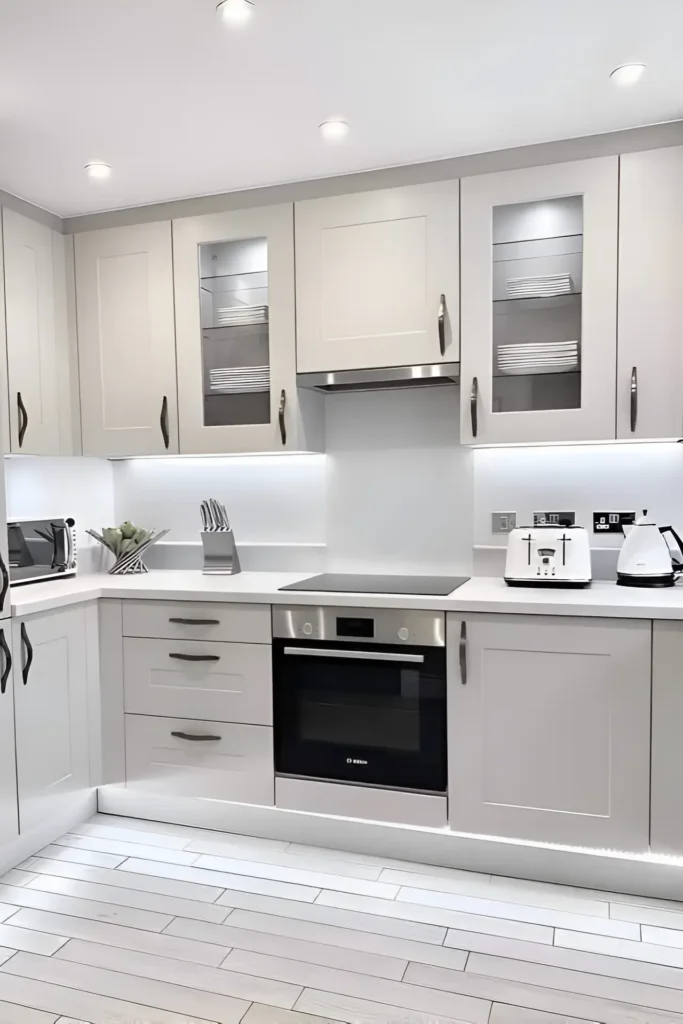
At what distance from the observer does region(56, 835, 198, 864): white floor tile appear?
8.47 feet

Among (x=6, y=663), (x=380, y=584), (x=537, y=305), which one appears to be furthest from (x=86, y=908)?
(x=537, y=305)

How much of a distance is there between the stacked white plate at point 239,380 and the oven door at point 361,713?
3.40 ft

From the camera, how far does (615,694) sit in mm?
2268

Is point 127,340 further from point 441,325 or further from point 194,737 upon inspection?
point 194,737

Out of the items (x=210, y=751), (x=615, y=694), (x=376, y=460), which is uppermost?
(x=376, y=460)

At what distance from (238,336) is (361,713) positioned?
5.08ft

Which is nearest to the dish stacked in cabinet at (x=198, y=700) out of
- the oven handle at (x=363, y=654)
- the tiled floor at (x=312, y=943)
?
the oven handle at (x=363, y=654)

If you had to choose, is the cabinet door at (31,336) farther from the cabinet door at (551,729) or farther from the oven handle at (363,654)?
the cabinet door at (551,729)

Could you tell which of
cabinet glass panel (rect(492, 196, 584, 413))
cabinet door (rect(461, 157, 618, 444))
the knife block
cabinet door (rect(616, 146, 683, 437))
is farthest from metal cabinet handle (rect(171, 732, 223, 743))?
cabinet door (rect(616, 146, 683, 437))

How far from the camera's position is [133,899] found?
232cm

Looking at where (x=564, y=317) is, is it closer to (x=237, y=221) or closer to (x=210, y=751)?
(x=237, y=221)

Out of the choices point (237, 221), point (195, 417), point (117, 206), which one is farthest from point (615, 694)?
point (117, 206)

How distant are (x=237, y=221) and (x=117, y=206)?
55cm

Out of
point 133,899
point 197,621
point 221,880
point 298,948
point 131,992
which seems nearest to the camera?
point 131,992
